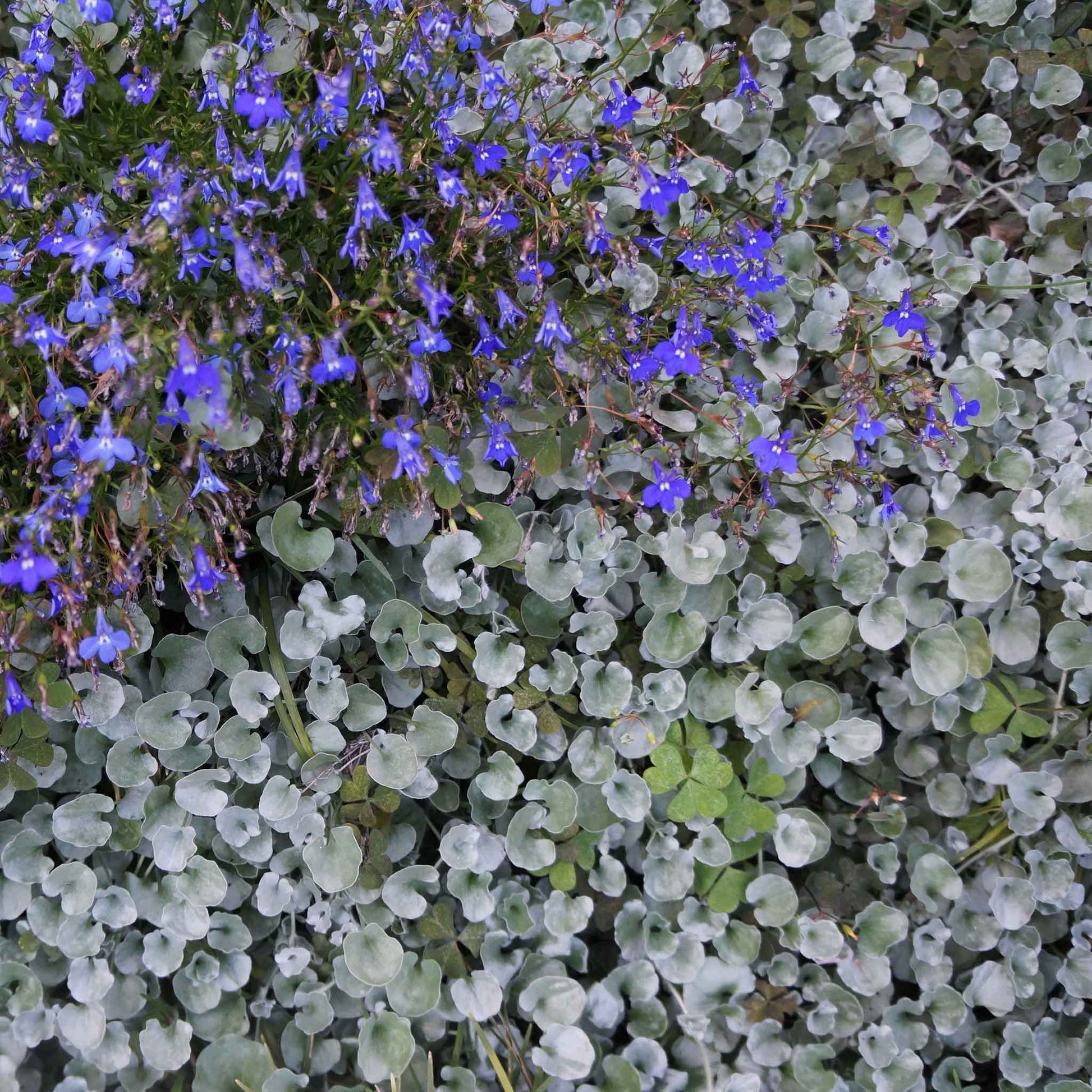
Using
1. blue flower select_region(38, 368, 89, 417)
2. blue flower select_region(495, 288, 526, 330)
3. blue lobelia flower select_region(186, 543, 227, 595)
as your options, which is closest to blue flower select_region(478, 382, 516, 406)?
blue flower select_region(495, 288, 526, 330)

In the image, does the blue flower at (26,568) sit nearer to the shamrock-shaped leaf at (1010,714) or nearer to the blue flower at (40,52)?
the blue flower at (40,52)

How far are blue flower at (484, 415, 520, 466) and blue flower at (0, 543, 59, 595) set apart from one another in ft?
2.47

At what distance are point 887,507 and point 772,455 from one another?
0.36m

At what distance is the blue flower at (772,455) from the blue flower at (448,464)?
0.54 m

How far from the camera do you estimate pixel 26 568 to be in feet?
4.36

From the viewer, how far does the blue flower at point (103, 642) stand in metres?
1.46

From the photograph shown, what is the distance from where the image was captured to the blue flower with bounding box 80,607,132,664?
1.46 metres

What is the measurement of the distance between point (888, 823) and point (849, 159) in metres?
1.48

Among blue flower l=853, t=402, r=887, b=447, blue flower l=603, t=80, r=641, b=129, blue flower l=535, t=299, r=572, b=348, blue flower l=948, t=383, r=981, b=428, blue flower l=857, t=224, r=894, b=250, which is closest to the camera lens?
blue flower l=535, t=299, r=572, b=348

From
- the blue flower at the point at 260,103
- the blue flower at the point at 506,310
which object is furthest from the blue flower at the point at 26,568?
the blue flower at the point at 506,310

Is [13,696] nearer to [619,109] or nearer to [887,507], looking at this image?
[619,109]

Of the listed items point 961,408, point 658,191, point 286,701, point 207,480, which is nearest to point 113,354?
point 207,480

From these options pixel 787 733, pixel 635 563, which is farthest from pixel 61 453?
pixel 787 733

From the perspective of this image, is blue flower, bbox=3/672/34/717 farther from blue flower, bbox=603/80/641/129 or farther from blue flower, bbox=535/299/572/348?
blue flower, bbox=603/80/641/129
